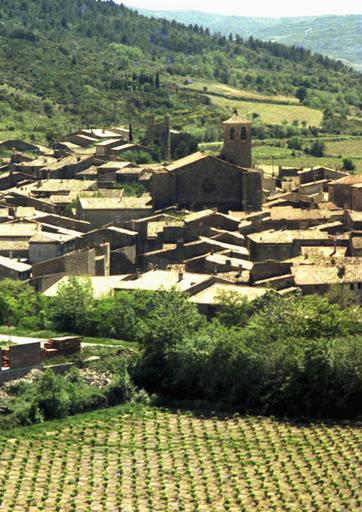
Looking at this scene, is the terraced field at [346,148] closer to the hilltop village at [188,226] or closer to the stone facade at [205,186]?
the hilltop village at [188,226]

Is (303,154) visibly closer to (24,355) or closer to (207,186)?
(207,186)

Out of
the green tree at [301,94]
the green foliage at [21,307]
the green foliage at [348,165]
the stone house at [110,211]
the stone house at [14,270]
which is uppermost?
the green foliage at [21,307]

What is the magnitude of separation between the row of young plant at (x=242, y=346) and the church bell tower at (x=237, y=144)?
22.9 metres

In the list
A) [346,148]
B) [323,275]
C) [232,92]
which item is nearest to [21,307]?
[323,275]

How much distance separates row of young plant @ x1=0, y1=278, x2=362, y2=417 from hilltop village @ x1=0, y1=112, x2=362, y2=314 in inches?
84.0

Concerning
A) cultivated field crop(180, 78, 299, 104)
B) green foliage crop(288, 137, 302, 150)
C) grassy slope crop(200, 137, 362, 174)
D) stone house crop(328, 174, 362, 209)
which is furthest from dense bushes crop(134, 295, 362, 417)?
cultivated field crop(180, 78, 299, 104)

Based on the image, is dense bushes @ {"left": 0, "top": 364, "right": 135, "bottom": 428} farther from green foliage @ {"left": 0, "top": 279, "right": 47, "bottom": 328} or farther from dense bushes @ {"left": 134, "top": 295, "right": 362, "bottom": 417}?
green foliage @ {"left": 0, "top": 279, "right": 47, "bottom": 328}

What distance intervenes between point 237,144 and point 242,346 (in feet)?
104

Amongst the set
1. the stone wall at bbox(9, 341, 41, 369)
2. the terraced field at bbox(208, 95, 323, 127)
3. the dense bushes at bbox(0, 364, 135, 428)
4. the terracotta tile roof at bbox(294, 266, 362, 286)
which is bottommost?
the terraced field at bbox(208, 95, 323, 127)

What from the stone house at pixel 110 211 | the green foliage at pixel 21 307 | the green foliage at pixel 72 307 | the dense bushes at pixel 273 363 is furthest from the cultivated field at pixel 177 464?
the stone house at pixel 110 211

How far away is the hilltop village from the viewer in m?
61.6

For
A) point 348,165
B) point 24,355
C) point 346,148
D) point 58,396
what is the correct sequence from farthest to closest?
point 346,148, point 348,165, point 24,355, point 58,396

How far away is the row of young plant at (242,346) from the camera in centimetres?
4988

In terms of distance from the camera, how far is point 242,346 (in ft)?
169
